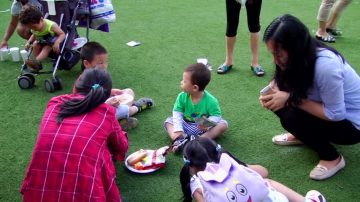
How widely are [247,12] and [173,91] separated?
0.87 metres

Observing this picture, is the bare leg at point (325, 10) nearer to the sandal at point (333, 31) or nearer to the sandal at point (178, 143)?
the sandal at point (333, 31)

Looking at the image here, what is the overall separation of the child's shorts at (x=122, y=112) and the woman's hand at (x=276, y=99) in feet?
2.89

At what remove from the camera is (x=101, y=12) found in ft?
11.1

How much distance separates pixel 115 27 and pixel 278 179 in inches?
119

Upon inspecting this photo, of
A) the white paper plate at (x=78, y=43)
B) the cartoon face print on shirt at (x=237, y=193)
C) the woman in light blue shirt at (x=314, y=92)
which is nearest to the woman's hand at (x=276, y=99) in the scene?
the woman in light blue shirt at (x=314, y=92)

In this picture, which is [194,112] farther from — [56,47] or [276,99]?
[56,47]

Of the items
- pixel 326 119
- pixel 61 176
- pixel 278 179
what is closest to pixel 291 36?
pixel 326 119

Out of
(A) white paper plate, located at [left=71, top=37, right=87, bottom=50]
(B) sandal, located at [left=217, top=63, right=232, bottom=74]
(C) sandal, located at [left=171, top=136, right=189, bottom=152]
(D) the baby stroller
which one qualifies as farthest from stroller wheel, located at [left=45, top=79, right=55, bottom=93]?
(B) sandal, located at [left=217, top=63, right=232, bottom=74]

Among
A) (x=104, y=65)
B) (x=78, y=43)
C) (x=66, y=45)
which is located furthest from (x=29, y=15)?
(x=104, y=65)

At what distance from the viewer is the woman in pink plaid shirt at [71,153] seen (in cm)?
158

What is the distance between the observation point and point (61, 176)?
5.22 ft

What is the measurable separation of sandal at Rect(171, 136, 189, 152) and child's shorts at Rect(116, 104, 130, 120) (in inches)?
14.4

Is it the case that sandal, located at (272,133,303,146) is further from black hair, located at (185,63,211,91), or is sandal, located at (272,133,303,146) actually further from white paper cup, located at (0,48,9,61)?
white paper cup, located at (0,48,9,61)

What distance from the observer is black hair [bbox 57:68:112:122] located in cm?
162
